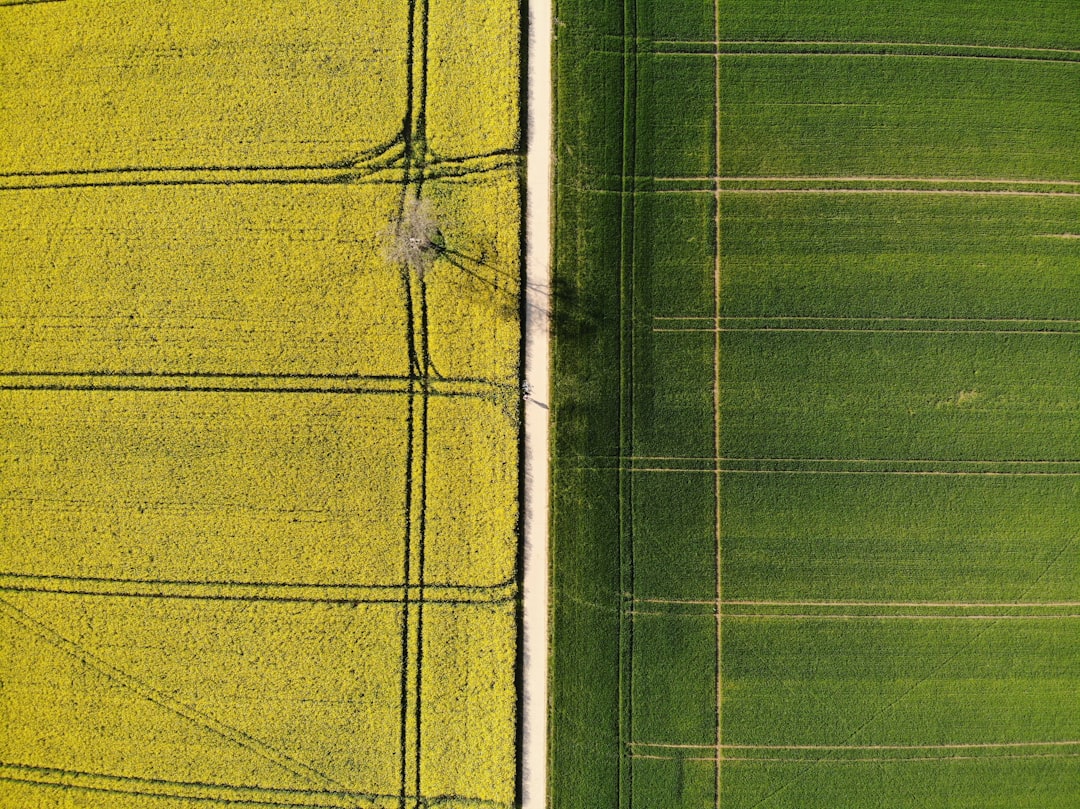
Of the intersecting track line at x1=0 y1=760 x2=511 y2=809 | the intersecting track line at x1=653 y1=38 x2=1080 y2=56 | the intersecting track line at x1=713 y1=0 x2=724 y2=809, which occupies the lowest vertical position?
the intersecting track line at x1=0 y1=760 x2=511 y2=809

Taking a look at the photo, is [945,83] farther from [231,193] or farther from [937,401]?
[231,193]

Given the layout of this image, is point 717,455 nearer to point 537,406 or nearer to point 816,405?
point 816,405

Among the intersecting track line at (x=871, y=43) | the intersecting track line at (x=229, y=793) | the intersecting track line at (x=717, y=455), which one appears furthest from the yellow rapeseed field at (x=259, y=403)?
the intersecting track line at (x=717, y=455)

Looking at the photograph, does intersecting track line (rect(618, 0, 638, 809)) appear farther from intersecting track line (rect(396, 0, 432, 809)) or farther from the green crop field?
intersecting track line (rect(396, 0, 432, 809))

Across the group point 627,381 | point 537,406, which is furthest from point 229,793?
point 627,381

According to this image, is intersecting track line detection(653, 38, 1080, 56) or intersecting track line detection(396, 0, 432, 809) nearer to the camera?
intersecting track line detection(396, 0, 432, 809)

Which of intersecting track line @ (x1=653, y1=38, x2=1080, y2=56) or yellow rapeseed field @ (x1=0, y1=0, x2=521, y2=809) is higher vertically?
intersecting track line @ (x1=653, y1=38, x2=1080, y2=56)

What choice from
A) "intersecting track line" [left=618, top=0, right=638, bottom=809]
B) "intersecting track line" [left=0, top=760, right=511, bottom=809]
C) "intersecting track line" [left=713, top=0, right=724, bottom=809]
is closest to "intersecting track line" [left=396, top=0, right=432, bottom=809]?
Answer: "intersecting track line" [left=0, top=760, right=511, bottom=809]

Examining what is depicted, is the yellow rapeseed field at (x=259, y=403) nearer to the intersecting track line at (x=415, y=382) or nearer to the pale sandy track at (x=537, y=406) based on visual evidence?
the intersecting track line at (x=415, y=382)

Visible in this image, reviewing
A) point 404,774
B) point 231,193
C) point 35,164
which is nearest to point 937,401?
point 404,774
